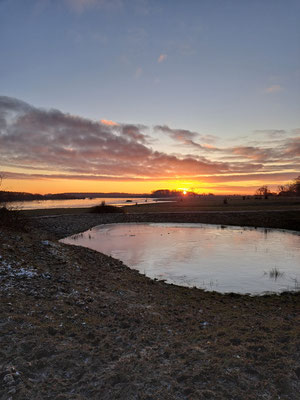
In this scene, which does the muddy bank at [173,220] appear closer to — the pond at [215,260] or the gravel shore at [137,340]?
the pond at [215,260]

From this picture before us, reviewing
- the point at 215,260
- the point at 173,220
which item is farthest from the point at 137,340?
the point at 173,220

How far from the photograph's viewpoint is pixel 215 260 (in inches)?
666

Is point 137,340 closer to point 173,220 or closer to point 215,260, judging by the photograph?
point 215,260

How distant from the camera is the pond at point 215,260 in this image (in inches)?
484

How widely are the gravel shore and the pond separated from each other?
6.33 ft

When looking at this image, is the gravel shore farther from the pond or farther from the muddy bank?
the muddy bank

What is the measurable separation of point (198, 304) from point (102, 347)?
434 cm

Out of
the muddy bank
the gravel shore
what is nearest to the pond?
the gravel shore

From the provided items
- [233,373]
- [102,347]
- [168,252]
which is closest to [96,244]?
[168,252]

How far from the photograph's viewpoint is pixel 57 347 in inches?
215

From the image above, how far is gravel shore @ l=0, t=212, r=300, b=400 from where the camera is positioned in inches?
173

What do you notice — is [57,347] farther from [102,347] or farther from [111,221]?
[111,221]

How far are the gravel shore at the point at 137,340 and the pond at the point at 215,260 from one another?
1.93 meters

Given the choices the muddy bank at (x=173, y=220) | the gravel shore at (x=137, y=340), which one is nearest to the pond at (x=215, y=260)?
the gravel shore at (x=137, y=340)
